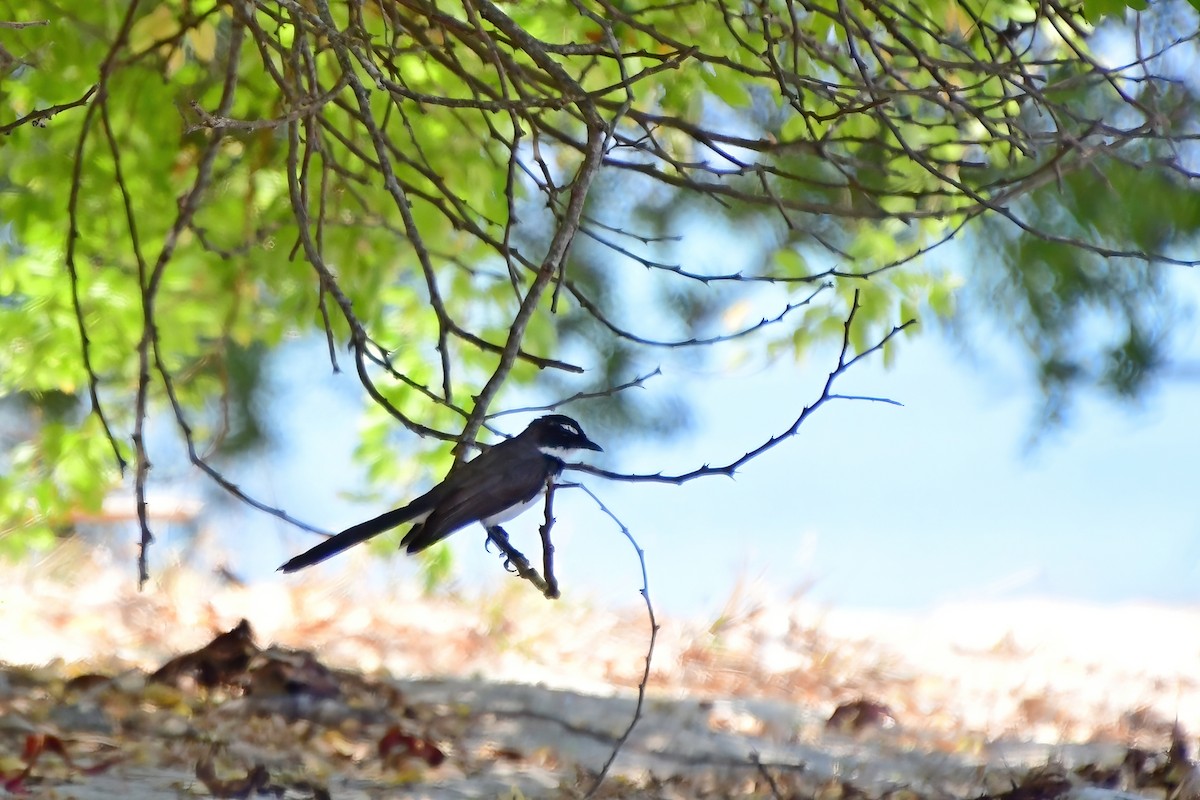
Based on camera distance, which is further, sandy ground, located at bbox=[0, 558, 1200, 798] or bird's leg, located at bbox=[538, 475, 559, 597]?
sandy ground, located at bbox=[0, 558, 1200, 798]

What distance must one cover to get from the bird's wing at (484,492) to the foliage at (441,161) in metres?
0.29

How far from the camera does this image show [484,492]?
3.32 meters

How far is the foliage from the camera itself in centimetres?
295

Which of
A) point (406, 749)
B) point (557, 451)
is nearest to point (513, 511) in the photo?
point (557, 451)

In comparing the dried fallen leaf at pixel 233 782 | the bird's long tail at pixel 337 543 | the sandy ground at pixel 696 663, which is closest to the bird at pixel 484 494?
the bird's long tail at pixel 337 543

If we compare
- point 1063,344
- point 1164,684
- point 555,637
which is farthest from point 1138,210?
point 555,637

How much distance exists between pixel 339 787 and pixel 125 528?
7.03 m

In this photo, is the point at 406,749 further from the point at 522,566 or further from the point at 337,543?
the point at 522,566

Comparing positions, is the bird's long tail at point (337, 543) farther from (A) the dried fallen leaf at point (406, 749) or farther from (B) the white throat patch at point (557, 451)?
(A) the dried fallen leaf at point (406, 749)

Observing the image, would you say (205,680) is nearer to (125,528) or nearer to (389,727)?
(389,727)

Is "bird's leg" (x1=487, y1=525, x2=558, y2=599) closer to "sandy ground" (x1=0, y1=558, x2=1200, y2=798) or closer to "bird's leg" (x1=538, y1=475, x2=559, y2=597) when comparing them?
"bird's leg" (x1=538, y1=475, x2=559, y2=597)

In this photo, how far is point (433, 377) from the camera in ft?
18.0

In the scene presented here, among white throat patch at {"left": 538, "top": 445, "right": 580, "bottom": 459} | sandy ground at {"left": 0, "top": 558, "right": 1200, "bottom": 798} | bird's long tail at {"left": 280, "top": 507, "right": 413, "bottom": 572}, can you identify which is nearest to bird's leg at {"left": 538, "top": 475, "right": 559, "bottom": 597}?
bird's long tail at {"left": 280, "top": 507, "right": 413, "bottom": 572}

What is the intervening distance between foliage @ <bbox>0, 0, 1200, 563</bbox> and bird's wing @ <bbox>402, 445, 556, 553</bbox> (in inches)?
11.3
